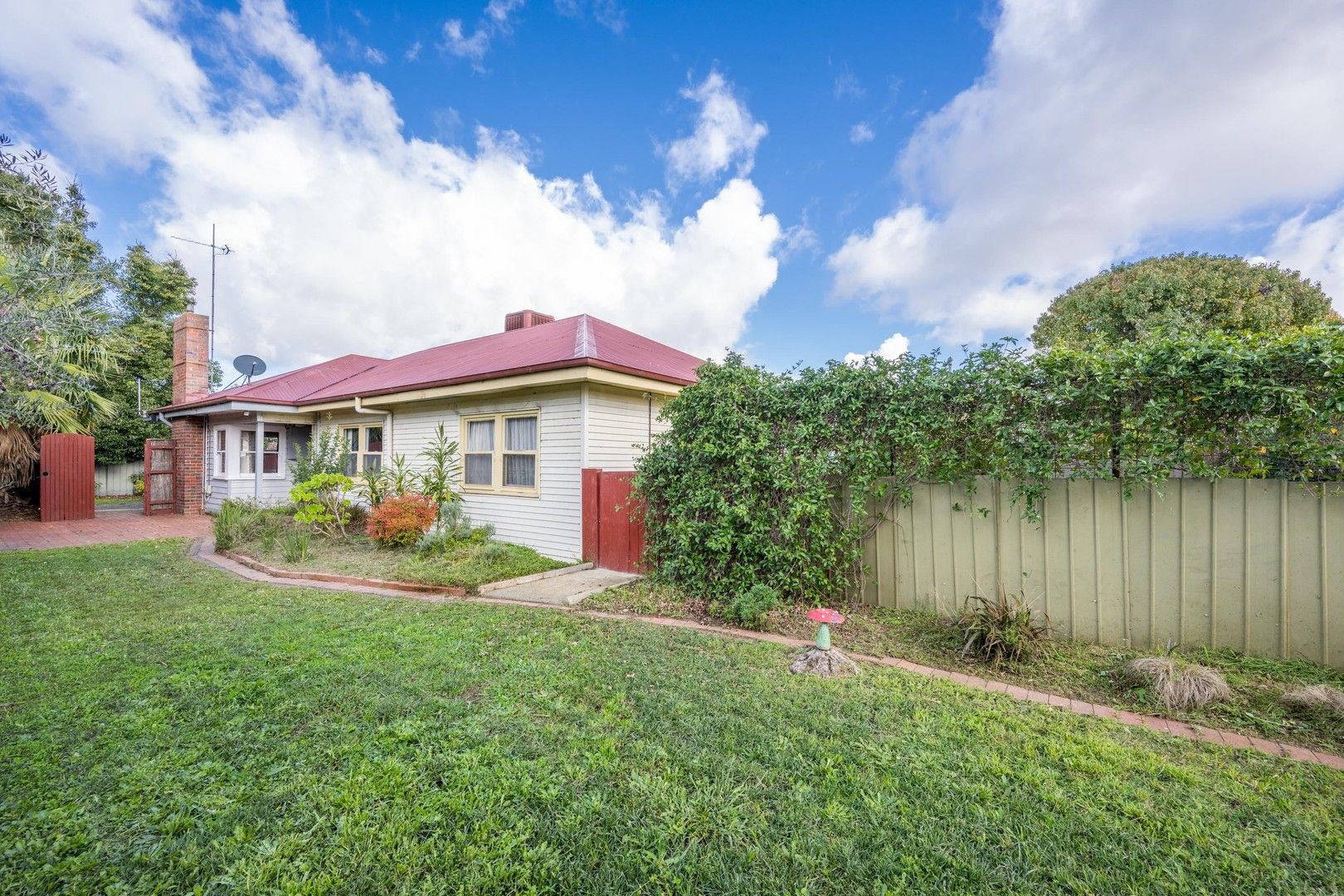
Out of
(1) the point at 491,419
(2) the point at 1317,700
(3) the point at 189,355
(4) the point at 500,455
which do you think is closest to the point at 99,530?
(3) the point at 189,355

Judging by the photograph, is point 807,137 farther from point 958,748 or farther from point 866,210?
point 958,748

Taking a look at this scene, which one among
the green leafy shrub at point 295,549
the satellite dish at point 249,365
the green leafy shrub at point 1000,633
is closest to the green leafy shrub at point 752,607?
the green leafy shrub at point 1000,633

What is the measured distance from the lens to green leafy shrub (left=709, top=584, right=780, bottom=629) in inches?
185

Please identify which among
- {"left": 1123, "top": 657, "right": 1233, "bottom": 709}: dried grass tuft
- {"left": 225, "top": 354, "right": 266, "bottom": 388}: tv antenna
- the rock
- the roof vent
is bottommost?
the rock

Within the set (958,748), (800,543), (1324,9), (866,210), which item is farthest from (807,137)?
A: (958,748)

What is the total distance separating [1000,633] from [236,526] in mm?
11098

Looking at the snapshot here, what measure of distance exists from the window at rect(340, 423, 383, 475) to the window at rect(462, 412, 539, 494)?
327cm

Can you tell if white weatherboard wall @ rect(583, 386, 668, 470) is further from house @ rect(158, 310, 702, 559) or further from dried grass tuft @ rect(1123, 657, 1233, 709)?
dried grass tuft @ rect(1123, 657, 1233, 709)

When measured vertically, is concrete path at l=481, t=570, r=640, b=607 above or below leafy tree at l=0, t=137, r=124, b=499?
below

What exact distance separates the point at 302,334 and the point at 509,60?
16.0m

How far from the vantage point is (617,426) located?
8117 mm

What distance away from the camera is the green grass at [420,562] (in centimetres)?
649

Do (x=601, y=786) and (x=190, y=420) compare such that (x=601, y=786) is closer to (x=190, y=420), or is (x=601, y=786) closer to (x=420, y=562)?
(x=420, y=562)

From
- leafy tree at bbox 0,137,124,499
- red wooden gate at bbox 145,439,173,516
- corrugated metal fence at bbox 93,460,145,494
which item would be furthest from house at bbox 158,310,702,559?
corrugated metal fence at bbox 93,460,145,494
